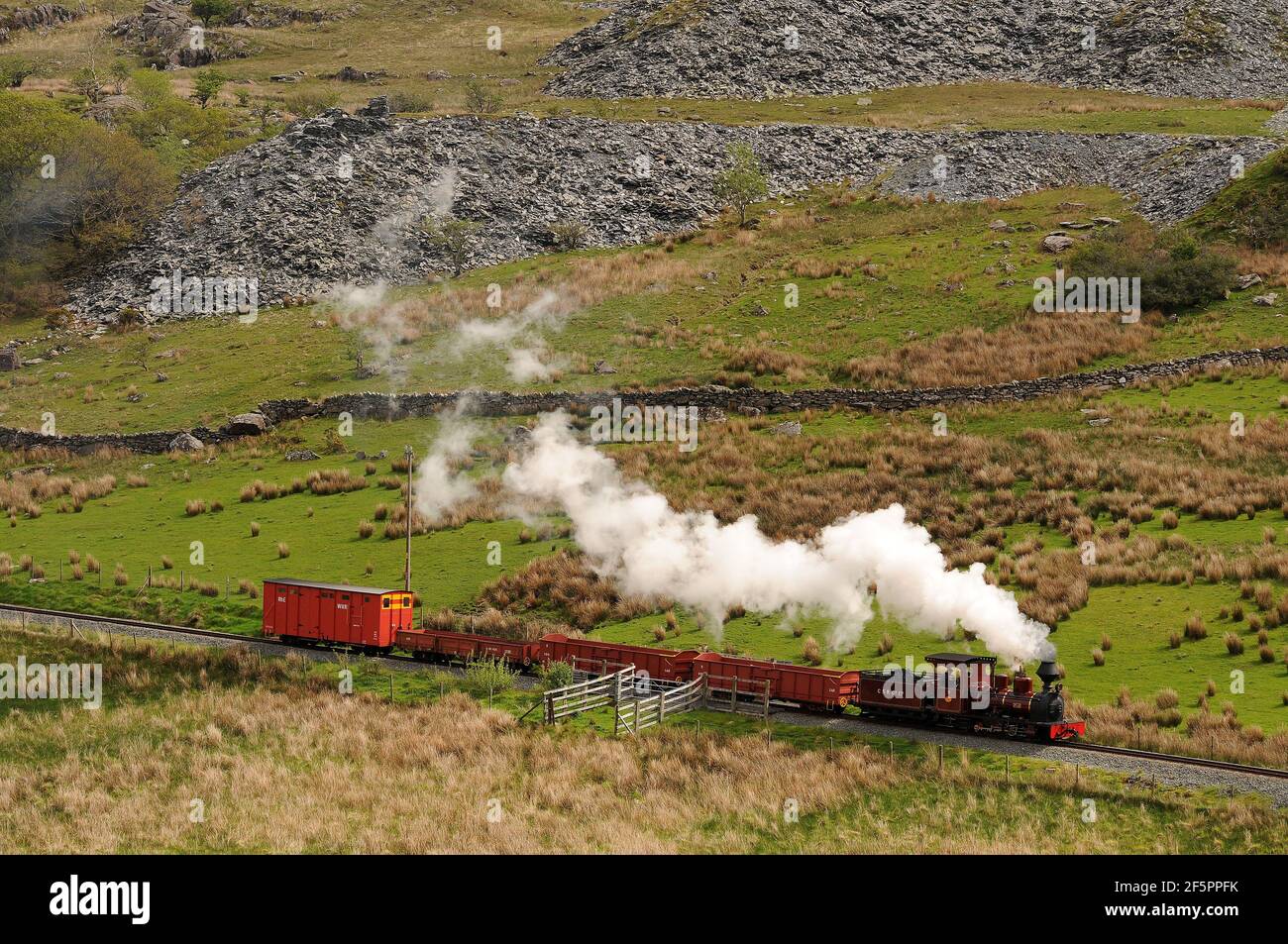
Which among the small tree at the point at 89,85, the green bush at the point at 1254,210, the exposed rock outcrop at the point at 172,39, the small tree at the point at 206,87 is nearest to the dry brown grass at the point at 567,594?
the green bush at the point at 1254,210

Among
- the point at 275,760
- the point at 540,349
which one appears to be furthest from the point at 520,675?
the point at 540,349

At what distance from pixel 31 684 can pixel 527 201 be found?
2633 inches

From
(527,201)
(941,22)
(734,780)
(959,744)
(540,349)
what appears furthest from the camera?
(941,22)

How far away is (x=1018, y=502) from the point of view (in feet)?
169

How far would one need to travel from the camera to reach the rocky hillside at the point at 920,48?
126688mm

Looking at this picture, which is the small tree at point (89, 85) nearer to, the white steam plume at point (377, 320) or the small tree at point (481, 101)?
the small tree at point (481, 101)

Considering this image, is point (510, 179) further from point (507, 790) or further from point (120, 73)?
point (507, 790)

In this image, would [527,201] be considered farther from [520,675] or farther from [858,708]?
[858,708]

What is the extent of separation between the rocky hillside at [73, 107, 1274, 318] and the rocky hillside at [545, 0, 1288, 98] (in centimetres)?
2007

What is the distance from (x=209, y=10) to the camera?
18762cm

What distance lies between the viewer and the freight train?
33531mm

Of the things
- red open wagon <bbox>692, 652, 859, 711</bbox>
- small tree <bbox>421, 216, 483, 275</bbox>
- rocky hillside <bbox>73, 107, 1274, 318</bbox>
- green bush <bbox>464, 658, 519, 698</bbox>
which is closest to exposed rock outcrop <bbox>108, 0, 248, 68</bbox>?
rocky hillside <bbox>73, 107, 1274, 318</bbox>

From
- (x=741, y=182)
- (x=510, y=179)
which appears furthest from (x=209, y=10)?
(x=741, y=182)

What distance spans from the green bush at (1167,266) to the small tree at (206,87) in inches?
3717
